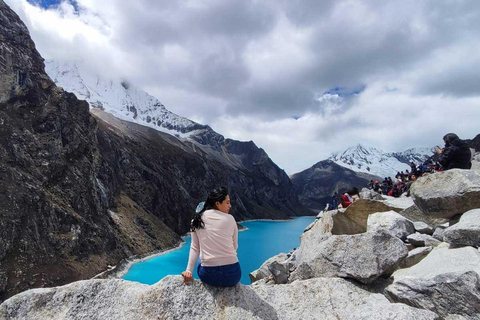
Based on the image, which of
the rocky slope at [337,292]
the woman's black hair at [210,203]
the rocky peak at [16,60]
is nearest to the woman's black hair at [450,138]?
the rocky slope at [337,292]

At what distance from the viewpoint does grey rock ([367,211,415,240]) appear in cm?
948

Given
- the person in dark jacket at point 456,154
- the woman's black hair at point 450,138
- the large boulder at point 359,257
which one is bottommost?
the large boulder at point 359,257

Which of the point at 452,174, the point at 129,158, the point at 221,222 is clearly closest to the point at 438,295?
the point at 221,222

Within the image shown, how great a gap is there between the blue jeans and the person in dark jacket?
36.0ft

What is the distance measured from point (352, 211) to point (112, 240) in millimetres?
88488

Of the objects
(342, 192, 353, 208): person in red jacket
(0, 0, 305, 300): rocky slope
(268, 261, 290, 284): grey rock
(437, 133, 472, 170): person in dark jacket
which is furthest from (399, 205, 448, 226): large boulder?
(0, 0, 305, 300): rocky slope

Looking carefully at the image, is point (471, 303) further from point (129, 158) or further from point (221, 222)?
point (129, 158)

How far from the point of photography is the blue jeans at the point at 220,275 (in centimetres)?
601

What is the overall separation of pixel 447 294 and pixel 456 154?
909 centimetres

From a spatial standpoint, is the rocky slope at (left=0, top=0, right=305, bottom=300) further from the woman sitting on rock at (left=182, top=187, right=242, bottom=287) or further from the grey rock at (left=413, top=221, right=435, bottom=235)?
the grey rock at (left=413, top=221, right=435, bottom=235)

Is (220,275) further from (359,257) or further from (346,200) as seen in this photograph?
(346,200)

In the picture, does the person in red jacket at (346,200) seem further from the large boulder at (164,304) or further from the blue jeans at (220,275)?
the blue jeans at (220,275)

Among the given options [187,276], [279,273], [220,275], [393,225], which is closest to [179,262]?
[279,273]

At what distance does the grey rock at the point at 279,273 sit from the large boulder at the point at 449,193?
17.2ft
